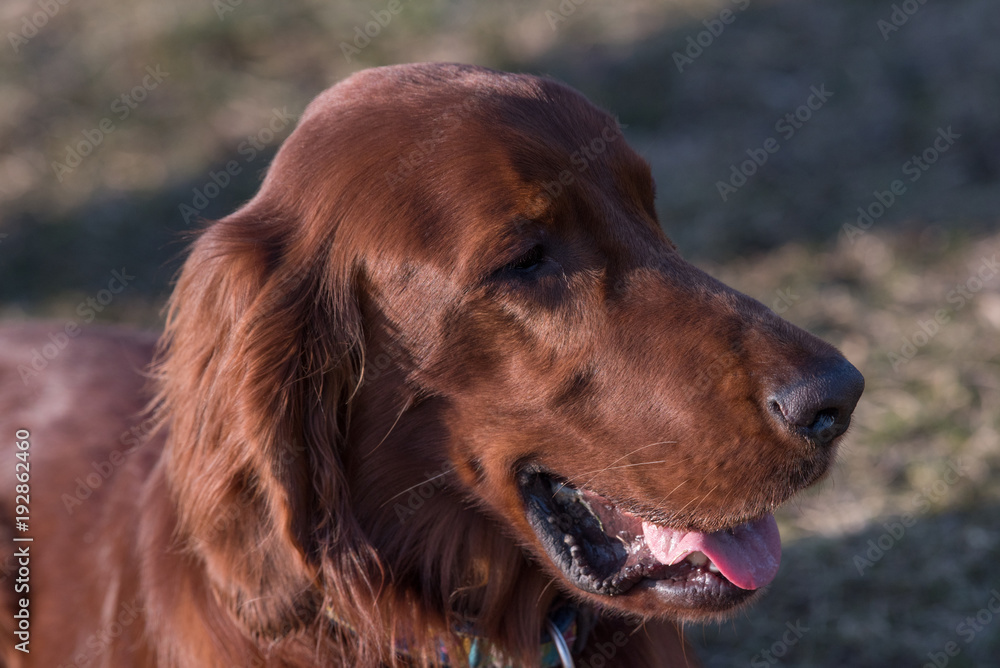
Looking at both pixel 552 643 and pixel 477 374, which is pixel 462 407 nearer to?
pixel 477 374

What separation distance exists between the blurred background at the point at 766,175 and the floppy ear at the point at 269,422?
173 centimetres

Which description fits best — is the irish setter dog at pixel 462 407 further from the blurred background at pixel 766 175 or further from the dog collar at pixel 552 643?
the blurred background at pixel 766 175

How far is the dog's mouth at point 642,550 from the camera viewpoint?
2.21 m

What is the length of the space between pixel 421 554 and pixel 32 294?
4.38m

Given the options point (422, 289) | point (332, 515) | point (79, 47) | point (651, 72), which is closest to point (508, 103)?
point (422, 289)

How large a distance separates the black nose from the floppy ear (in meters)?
1.00

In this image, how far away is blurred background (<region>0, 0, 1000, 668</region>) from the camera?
3.61 m

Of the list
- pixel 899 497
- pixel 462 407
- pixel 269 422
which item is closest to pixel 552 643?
pixel 462 407

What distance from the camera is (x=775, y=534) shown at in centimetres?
233

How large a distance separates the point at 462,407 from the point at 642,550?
544 millimetres

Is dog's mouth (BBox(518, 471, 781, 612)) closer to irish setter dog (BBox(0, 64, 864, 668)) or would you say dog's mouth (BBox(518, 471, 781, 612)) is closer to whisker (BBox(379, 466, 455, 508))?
irish setter dog (BBox(0, 64, 864, 668))

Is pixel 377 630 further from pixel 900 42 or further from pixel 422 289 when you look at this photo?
pixel 900 42

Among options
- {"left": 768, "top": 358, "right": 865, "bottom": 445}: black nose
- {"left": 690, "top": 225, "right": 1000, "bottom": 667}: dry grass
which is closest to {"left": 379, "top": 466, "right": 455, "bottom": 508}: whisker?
{"left": 768, "top": 358, "right": 865, "bottom": 445}: black nose

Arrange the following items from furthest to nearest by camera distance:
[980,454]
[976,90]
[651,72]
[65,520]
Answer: [651,72], [976,90], [980,454], [65,520]
